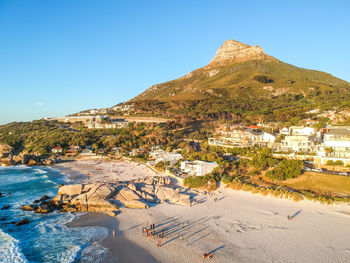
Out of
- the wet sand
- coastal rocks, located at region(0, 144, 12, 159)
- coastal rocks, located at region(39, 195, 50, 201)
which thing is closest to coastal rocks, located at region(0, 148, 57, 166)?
coastal rocks, located at region(0, 144, 12, 159)

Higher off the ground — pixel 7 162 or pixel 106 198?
pixel 7 162

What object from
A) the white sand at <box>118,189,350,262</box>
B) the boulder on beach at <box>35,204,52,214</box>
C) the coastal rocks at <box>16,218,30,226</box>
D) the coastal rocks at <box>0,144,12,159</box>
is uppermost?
the coastal rocks at <box>0,144,12,159</box>

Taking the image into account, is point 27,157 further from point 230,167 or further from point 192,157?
point 230,167

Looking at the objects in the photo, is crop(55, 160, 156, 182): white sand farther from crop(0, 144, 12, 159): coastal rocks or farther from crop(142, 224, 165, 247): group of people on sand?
crop(142, 224, 165, 247): group of people on sand

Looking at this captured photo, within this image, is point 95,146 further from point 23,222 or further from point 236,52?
point 236,52

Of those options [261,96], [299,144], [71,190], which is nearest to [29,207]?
[71,190]

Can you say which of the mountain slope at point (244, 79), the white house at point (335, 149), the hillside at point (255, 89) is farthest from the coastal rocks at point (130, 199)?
the mountain slope at point (244, 79)
